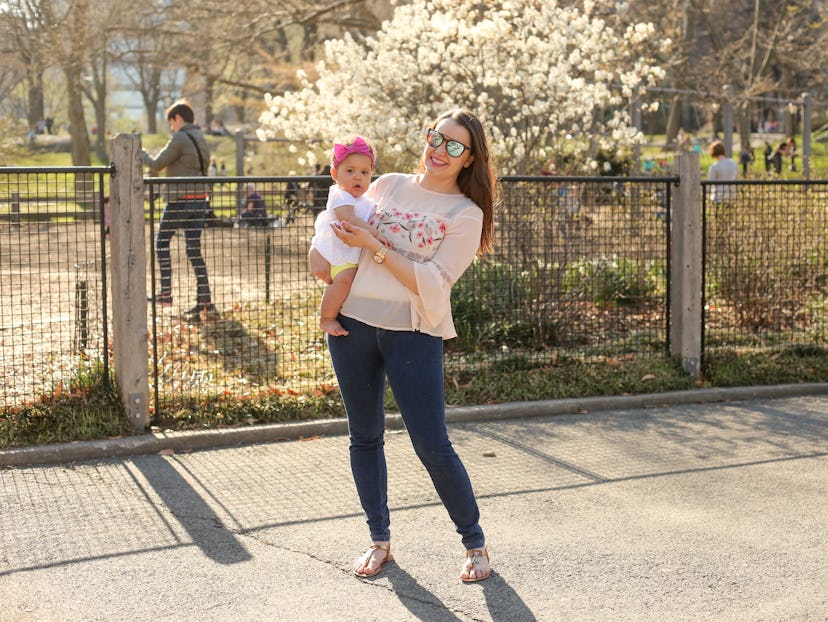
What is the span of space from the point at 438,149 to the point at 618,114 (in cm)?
1108

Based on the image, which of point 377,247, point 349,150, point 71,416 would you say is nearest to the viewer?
point 377,247

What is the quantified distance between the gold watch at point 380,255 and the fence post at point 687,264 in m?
4.92

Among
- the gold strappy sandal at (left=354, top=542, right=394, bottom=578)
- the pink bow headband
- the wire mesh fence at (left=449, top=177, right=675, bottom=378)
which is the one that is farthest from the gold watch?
the wire mesh fence at (left=449, top=177, right=675, bottom=378)

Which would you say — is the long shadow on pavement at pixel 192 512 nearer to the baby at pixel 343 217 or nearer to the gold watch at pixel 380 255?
the baby at pixel 343 217

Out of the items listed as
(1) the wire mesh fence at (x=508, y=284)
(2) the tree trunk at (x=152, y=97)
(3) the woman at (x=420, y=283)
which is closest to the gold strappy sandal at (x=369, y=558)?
(3) the woman at (x=420, y=283)

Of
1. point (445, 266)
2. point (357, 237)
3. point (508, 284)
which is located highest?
point (357, 237)

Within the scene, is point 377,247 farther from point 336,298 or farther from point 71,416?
point 71,416

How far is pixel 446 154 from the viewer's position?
166 inches

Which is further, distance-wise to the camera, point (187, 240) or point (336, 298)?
point (187, 240)

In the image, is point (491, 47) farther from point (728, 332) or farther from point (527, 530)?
point (527, 530)

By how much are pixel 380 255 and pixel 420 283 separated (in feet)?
0.60

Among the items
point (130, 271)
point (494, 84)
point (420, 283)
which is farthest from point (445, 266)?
point (494, 84)

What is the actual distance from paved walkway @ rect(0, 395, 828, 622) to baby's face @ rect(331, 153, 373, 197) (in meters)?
1.59

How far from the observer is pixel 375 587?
4.43 metres
